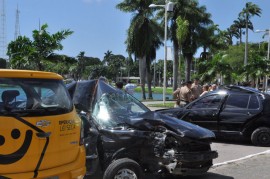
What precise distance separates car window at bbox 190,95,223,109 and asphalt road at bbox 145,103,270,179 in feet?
3.53

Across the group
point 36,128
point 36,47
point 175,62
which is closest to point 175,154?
point 36,128

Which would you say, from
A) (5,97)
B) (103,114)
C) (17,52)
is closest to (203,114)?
(103,114)

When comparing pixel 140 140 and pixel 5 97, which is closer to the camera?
pixel 5 97

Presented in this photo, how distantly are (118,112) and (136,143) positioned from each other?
0.80 metres

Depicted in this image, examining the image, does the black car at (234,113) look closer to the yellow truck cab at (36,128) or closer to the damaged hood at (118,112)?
the damaged hood at (118,112)

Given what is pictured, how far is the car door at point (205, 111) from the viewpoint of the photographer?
11102 mm

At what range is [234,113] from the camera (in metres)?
10.9

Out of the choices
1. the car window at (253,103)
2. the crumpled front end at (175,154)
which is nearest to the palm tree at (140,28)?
the car window at (253,103)

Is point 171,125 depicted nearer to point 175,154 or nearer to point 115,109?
point 175,154

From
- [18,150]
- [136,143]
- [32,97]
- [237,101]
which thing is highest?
[32,97]

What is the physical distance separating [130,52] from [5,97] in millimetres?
35009

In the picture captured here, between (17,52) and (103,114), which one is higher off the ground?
(17,52)

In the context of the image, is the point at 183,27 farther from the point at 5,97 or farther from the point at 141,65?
the point at 5,97

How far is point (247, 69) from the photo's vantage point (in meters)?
33.8
